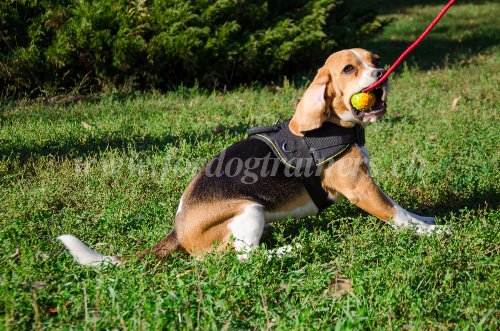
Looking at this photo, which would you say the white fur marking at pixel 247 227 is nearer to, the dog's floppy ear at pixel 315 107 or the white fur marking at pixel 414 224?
the dog's floppy ear at pixel 315 107

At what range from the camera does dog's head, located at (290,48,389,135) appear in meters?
4.40

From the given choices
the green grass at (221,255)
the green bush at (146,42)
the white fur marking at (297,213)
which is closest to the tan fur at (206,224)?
the green grass at (221,255)

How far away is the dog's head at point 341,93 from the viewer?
14.4ft

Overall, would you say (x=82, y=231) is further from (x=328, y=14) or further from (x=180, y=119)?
(x=328, y=14)

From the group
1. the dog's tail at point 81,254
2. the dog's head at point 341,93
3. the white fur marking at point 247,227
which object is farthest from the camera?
the dog's head at point 341,93

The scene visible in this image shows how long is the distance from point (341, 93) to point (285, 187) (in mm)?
824

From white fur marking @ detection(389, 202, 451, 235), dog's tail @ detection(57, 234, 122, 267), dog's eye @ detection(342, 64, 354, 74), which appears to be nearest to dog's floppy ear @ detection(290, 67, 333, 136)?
dog's eye @ detection(342, 64, 354, 74)

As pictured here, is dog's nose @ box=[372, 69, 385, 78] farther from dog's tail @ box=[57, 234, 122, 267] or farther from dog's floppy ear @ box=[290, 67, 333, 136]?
dog's tail @ box=[57, 234, 122, 267]

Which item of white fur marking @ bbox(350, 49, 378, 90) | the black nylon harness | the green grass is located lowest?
the green grass

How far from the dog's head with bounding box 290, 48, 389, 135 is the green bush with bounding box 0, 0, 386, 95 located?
497 cm

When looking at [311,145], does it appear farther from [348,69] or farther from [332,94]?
[348,69]

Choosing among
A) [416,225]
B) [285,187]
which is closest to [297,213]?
[285,187]

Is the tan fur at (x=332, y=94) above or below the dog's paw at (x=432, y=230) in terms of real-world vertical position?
above

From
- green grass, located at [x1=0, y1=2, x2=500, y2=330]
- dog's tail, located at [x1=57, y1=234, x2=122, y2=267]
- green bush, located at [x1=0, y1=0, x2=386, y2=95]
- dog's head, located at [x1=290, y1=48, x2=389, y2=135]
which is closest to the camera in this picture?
green grass, located at [x1=0, y1=2, x2=500, y2=330]
